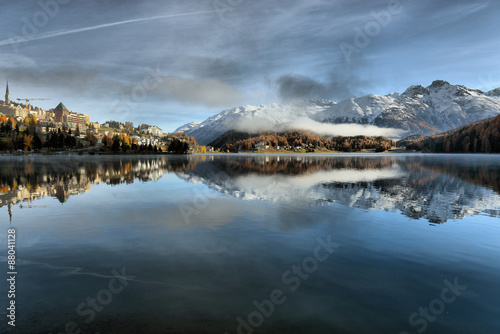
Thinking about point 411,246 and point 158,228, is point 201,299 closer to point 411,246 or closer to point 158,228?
point 158,228

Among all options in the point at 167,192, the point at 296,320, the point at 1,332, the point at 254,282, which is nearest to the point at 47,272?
the point at 1,332

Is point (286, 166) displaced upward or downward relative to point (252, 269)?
upward

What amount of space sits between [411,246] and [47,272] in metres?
19.0

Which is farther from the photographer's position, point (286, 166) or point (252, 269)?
point (286, 166)

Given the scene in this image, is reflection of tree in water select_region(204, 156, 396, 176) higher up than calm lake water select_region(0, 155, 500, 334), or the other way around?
reflection of tree in water select_region(204, 156, 396, 176)

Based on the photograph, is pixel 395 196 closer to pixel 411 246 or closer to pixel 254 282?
pixel 411 246

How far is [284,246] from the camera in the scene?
686 inches

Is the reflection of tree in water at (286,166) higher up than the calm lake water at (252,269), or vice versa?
the reflection of tree in water at (286,166)

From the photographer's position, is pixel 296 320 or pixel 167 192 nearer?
pixel 296 320

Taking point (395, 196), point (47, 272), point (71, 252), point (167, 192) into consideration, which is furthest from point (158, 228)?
point (395, 196)

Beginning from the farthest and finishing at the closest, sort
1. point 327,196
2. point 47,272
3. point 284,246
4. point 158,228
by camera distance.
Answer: point 327,196, point 158,228, point 284,246, point 47,272

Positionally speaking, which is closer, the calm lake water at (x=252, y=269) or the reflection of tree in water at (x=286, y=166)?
the calm lake water at (x=252, y=269)

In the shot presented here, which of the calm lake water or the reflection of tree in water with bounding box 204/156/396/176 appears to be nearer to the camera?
the calm lake water

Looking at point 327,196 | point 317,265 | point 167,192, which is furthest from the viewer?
point 167,192
